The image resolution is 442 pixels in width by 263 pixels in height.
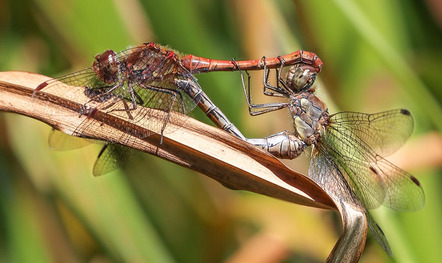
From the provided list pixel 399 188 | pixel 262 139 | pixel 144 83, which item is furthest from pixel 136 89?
pixel 399 188

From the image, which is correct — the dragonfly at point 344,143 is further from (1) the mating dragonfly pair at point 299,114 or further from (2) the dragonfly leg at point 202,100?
(2) the dragonfly leg at point 202,100

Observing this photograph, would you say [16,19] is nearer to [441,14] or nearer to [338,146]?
[338,146]

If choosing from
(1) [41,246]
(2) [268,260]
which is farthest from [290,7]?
(1) [41,246]

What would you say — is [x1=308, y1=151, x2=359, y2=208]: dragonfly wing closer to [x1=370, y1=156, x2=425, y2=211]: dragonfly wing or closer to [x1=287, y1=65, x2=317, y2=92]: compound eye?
[x1=370, y1=156, x2=425, y2=211]: dragonfly wing

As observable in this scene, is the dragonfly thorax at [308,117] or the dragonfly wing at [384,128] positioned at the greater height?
the dragonfly thorax at [308,117]

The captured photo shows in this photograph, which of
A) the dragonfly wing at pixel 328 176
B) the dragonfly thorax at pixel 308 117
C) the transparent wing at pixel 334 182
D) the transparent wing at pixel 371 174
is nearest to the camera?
the transparent wing at pixel 334 182

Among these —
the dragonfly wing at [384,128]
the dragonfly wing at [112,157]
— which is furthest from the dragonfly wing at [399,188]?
the dragonfly wing at [112,157]

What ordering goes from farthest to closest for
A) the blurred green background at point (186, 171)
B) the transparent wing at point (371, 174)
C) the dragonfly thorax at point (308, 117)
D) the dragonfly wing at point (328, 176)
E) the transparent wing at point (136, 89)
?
the blurred green background at point (186, 171) < the dragonfly thorax at point (308, 117) < the transparent wing at point (371, 174) < the dragonfly wing at point (328, 176) < the transparent wing at point (136, 89)
